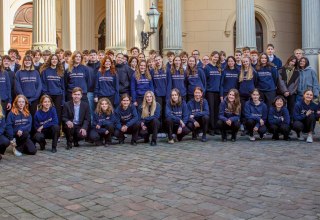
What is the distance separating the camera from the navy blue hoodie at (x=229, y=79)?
10203 mm

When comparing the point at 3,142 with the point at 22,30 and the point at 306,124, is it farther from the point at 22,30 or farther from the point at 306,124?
the point at 22,30

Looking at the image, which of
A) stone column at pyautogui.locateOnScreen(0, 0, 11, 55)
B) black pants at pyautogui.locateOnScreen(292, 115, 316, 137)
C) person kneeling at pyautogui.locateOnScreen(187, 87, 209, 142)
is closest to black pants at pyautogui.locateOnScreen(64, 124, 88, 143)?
person kneeling at pyautogui.locateOnScreen(187, 87, 209, 142)

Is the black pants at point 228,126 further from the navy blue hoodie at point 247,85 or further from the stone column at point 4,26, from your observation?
the stone column at point 4,26

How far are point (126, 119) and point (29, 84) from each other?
2.09m

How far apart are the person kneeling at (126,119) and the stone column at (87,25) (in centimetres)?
985

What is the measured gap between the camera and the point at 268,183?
574cm

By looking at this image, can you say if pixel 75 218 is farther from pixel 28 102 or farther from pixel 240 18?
pixel 240 18

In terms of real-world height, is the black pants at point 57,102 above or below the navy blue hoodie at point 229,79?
below

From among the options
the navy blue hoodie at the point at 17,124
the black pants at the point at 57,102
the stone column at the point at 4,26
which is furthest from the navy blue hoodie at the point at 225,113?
the stone column at the point at 4,26

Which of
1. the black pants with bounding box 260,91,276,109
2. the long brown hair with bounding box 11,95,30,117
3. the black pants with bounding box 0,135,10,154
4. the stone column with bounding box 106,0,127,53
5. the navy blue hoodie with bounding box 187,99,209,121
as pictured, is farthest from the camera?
the stone column with bounding box 106,0,127,53

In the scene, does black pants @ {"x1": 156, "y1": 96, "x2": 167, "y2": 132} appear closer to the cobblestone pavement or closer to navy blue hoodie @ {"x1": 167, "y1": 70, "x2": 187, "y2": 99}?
navy blue hoodie @ {"x1": 167, "y1": 70, "x2": 187, "y2": 99}

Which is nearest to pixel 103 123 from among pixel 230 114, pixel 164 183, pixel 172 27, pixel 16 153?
pixel 16 153

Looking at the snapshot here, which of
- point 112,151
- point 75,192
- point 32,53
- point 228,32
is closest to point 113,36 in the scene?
point 32,53

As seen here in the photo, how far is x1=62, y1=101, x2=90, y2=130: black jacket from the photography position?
8.89 metres
